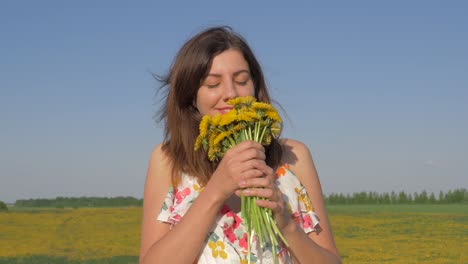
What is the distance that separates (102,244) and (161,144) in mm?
13519

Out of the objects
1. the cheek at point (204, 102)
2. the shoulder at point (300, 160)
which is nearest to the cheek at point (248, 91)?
the cheek at point (204, 102)

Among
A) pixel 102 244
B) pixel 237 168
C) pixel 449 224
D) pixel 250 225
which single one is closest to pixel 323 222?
pixel 250 225

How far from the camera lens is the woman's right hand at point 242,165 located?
1.89 meters

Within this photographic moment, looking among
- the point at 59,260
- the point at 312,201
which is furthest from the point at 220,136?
the point at 59,260

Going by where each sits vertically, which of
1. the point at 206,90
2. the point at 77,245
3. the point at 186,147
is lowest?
the point at 77,245

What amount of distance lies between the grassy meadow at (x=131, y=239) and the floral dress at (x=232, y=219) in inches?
389

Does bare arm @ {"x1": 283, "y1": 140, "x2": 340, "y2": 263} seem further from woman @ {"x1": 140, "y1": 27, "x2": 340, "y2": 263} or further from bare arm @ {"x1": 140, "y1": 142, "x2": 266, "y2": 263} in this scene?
bare arm @ {"x1": 140, "y1": 142, "x2": 266, "y2": 263}

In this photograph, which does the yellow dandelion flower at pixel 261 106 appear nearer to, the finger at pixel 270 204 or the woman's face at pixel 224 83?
the woman's face at pixel 224 83

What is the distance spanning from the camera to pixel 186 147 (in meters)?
Result: 2.23

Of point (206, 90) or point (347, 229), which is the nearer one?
point (206, 90)

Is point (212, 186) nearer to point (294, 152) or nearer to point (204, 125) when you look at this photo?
point (204, 125)

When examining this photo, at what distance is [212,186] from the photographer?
196cm

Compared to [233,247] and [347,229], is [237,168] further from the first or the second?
[347,229]

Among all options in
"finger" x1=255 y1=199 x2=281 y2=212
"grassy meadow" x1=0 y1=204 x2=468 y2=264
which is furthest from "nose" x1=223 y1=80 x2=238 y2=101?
"grassy meadow" x1=0 y1=204 x2=468 y2=264
